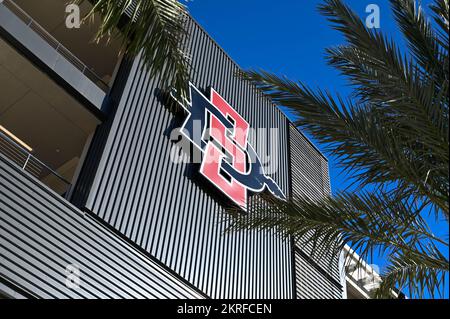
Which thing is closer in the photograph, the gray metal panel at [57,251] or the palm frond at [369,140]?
the palm frond at [369,140]

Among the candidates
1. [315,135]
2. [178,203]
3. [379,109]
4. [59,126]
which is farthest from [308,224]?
[59,126]

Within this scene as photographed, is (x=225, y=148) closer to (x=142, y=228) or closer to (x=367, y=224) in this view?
(x=142, y=228)

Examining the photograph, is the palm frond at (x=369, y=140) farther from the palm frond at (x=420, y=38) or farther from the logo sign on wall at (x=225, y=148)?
the logo sign on wall at (x=225, y=148)

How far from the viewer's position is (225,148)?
1446 centimetres

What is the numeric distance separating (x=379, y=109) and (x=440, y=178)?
1.16m

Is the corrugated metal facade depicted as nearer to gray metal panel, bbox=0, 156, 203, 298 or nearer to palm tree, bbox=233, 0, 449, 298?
gray metal panel, bbox=0, 156, 203, 298

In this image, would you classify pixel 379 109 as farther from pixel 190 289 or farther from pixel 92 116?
pixel 92 116

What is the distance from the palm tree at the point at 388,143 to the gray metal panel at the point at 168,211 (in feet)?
15.9

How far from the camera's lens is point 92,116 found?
38.7ft

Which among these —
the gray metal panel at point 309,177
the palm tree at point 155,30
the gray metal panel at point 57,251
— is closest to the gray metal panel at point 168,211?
the gray metal panel at point 57,251

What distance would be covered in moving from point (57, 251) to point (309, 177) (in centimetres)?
1244

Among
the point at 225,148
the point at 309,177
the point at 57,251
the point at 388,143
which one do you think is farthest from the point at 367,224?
the point at 309,177

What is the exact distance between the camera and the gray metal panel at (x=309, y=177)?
56.5 ft

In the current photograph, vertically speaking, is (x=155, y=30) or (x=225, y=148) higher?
(x=225, y=148)
